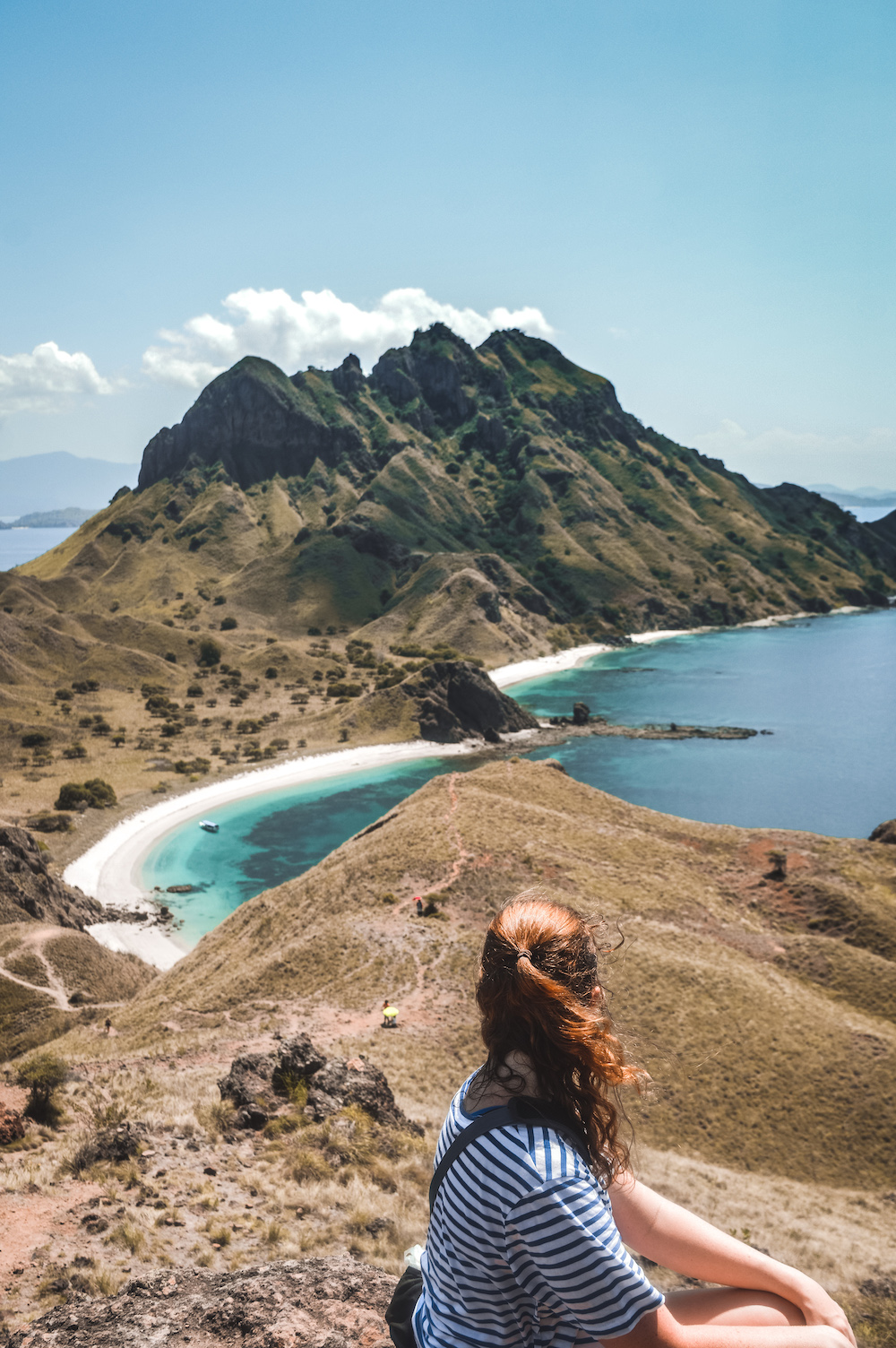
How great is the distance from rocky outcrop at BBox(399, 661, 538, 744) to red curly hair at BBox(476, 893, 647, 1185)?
309ft

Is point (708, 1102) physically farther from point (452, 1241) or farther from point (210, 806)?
point (210, 806)

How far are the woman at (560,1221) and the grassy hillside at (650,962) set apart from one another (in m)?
12.7

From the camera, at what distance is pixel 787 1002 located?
1022 inches

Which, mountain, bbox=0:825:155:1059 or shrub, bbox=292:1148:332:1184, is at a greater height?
shrub, bbox=292:1148:332:1184

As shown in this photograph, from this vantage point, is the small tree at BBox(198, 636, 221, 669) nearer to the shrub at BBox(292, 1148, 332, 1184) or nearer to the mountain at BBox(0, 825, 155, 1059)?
the mountain at BBox(0, 825, 155, 1059)

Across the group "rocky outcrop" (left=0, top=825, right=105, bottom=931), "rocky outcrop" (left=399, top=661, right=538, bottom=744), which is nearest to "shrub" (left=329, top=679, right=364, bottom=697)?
"rocky outcrop" (left=399, top=661, right=538, bottom=744)

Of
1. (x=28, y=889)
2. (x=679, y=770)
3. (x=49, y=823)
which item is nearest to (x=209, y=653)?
(x=49, y=823)

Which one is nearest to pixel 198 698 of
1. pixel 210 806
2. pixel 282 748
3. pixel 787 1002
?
pixel 282 748

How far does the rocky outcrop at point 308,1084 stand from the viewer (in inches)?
564

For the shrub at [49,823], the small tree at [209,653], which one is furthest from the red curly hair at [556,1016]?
the small tree at [209,653]

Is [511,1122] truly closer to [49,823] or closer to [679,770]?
[49,823]

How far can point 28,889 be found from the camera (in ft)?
122

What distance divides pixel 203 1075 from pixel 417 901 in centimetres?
1480

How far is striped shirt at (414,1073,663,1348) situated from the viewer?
2.61 meters
